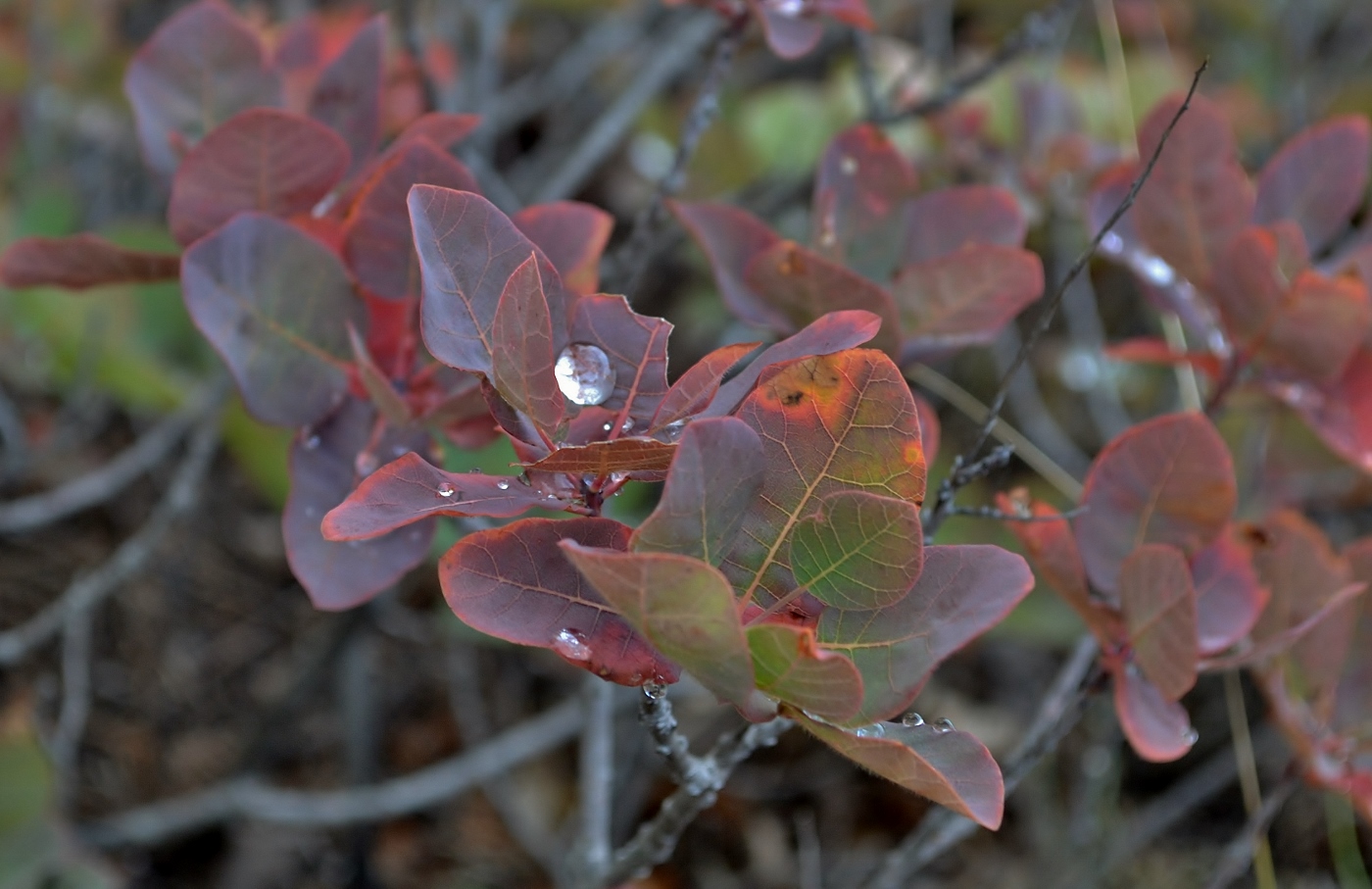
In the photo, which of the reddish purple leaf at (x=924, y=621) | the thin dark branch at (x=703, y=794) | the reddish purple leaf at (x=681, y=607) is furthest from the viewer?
the thin dark branch at (x=703, y=794)

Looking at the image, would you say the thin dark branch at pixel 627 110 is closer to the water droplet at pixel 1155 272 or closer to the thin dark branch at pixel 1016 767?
the water droplet at pixel 1155 272

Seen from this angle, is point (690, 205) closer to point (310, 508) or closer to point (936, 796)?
point (310, 508)

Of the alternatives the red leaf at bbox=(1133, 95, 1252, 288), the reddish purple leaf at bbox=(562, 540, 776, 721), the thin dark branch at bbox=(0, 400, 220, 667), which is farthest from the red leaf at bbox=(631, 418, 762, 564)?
the thin dark branch at bbox=(0, 400, 220, 667)

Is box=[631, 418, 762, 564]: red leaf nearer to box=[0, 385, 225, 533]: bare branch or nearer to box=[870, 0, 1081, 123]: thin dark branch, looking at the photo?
box=[870, 0, 1081, 123]: thin dark branch

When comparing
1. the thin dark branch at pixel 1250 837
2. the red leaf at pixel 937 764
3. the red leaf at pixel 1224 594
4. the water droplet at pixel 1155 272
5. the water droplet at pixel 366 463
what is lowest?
the thin dark branch at pixel 1250 837

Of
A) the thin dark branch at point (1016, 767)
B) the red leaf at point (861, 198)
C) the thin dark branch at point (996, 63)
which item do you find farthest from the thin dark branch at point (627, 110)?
the thin dark branch at point (1016, 767)

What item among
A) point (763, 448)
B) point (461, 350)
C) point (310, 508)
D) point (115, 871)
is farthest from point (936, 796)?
point (115, 871)

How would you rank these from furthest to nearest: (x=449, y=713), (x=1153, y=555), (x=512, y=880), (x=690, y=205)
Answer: (x=449, y=713)
(x=512, y=880)
(x=690, y=205)
(x=1153, y=555)

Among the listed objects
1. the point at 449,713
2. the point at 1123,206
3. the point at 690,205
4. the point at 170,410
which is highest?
the point at 1123,206
